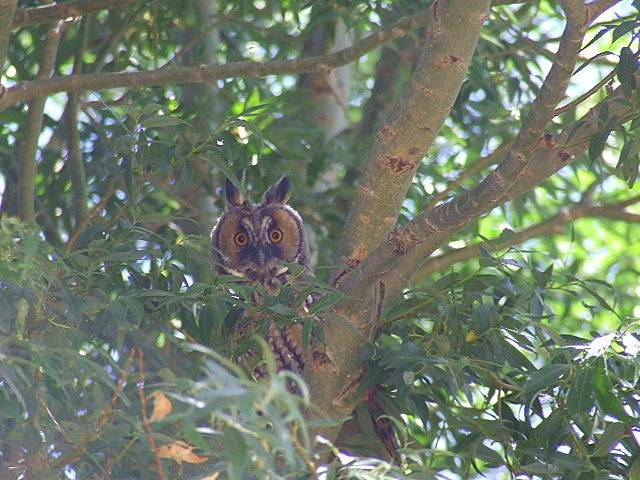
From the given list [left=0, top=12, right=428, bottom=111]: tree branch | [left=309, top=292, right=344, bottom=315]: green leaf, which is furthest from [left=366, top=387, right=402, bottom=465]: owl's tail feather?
[left=0, top=12, right=428, bottom=111]: tree branch

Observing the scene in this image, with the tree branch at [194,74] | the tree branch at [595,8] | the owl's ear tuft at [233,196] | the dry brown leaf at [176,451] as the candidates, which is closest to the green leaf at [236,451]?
the dry brown leaf at [176,451]

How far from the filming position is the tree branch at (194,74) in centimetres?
229

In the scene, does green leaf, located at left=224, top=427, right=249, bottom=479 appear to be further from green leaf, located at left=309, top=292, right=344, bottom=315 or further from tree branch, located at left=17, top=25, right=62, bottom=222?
tree branch, located at left=17, top=25, right=62, bottom=222

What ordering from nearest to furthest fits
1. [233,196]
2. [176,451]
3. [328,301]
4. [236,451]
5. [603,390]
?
[236,451] → [176,451] → [603,390] → [328,301] → [233,196]

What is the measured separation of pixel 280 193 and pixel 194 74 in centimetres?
98

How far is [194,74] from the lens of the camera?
2.38 meters

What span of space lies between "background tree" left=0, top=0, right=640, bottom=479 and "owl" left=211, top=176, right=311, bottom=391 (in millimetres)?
95

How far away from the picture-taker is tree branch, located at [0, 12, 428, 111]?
2295 millimetres

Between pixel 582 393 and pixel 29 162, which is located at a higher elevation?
pixel 29 162

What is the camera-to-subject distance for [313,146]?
3.32 meters

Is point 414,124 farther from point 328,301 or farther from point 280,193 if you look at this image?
point 280,193

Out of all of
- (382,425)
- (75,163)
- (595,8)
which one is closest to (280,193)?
(75,163)

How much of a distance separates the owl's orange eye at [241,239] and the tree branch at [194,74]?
2.91 ft

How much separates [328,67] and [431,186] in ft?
2.95
